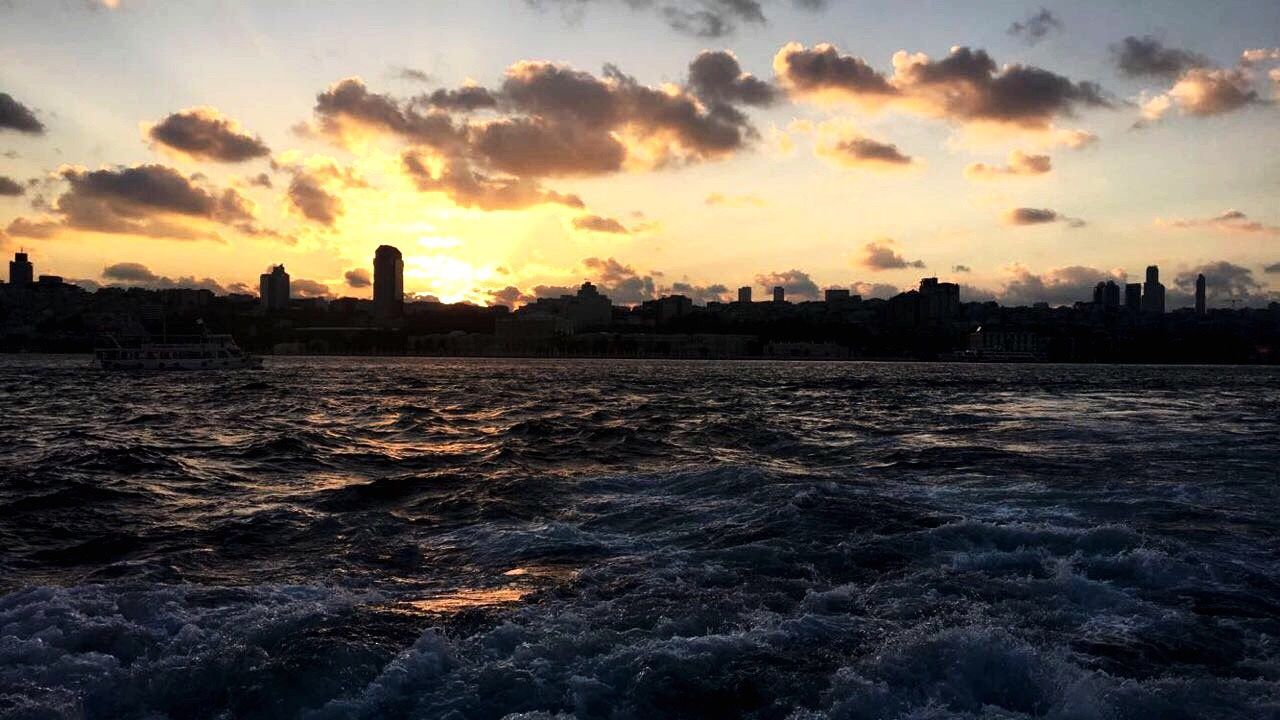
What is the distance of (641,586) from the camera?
356 inches

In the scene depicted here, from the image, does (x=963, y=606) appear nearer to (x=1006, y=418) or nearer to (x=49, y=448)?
(x=49, y=448)

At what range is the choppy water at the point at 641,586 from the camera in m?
6.36

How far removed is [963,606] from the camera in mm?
8172

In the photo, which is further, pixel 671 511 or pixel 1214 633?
pixel 671 511

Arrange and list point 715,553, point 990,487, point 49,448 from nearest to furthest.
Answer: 1. point 715,553
2. point 990,487
3. point 49,448

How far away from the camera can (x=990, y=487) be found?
15.5 meters

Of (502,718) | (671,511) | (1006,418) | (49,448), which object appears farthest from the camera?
(1006,418)

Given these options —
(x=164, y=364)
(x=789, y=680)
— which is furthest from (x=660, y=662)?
(x=164, y=364)

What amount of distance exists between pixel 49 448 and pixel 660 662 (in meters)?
21.7

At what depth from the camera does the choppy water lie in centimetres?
636

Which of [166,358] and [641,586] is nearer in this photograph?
[641,586]

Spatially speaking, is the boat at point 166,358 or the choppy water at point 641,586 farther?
the boat at point 166,358

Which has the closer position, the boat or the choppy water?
the choppy water

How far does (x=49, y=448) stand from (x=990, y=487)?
22.4 m
